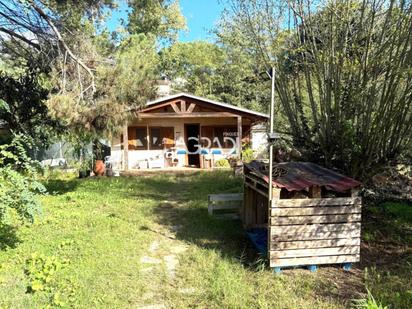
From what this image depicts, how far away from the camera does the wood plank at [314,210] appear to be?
411 cm

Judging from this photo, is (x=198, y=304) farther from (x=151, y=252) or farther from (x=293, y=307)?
(x=151, y=252)

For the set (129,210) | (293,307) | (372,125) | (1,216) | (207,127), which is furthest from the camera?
(207,127)

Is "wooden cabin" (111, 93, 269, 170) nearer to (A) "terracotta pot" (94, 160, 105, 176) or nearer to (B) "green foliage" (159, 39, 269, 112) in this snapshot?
(A) "terracotta pot" (94, 160, 105, 176)

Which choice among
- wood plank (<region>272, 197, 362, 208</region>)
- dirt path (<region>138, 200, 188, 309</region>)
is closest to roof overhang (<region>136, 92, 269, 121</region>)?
dirt path (<region>138, 200, 188, 309</region>)

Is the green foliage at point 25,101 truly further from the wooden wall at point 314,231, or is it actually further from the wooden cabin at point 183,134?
the wooden wall at point 314,231

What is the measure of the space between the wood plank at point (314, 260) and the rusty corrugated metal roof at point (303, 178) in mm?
837

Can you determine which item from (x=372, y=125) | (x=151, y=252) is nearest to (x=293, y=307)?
(x=151, y=252)

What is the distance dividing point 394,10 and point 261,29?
225 centimetres

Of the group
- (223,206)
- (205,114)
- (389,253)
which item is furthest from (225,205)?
(205,114)

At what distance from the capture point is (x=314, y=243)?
421cm

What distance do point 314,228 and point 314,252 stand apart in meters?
0.30

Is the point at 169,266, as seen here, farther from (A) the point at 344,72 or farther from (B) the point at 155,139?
(B) the point at 155,139

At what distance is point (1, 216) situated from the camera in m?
4.19

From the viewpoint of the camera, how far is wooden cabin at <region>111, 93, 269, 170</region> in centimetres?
1517
